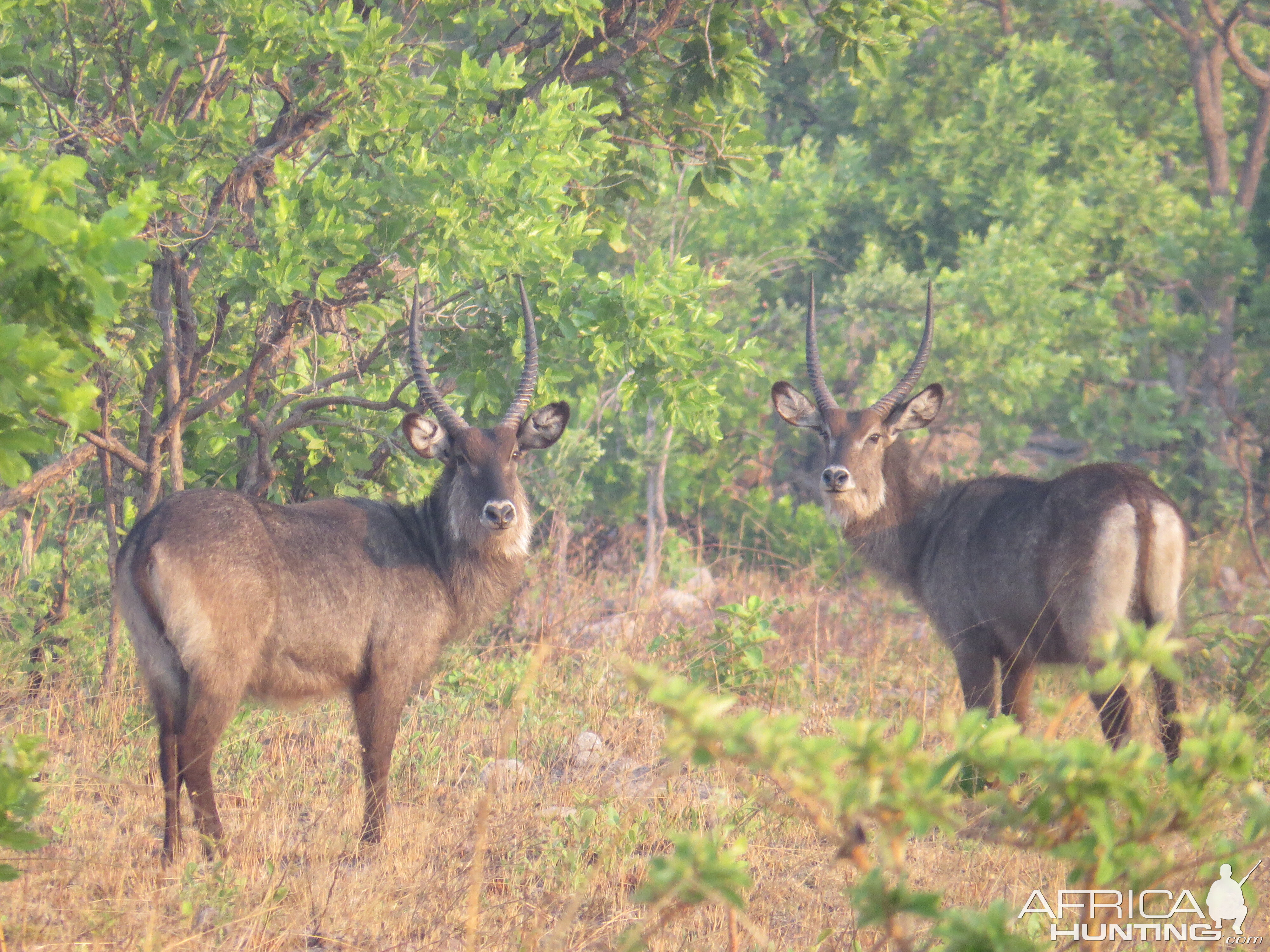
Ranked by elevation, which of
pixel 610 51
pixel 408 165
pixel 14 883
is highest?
pixel 610 51

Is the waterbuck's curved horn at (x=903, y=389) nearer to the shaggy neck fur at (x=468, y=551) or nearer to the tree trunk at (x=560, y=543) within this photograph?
the shaggy neck fur at (x=468, y=551)

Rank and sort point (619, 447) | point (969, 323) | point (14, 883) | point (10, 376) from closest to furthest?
point (10, 376)
point (14, 883)
point (969, 323)
point (619, 447)

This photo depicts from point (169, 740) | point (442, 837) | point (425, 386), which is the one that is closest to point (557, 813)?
point (442, 837)

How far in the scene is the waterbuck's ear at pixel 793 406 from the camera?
7.06 meters

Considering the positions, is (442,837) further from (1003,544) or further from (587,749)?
(1003,544)

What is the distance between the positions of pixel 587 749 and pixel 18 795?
327cm

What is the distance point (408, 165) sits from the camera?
5262 millimetres

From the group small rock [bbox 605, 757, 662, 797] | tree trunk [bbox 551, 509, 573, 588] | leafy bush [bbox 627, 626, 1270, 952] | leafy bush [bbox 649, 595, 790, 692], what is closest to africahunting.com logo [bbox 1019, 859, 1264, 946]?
leafy bush [bbox 627, 626, 1270, 952]

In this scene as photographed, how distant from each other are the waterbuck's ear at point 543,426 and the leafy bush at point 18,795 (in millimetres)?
2930

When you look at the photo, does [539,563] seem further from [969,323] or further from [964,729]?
[964,729]

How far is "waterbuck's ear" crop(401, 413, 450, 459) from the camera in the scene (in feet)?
17.7

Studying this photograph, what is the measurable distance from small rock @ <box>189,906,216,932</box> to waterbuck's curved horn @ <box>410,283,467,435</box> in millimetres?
2354

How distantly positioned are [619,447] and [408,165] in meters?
5.63

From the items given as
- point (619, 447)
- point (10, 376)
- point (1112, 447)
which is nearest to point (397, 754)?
point (10, 376)
